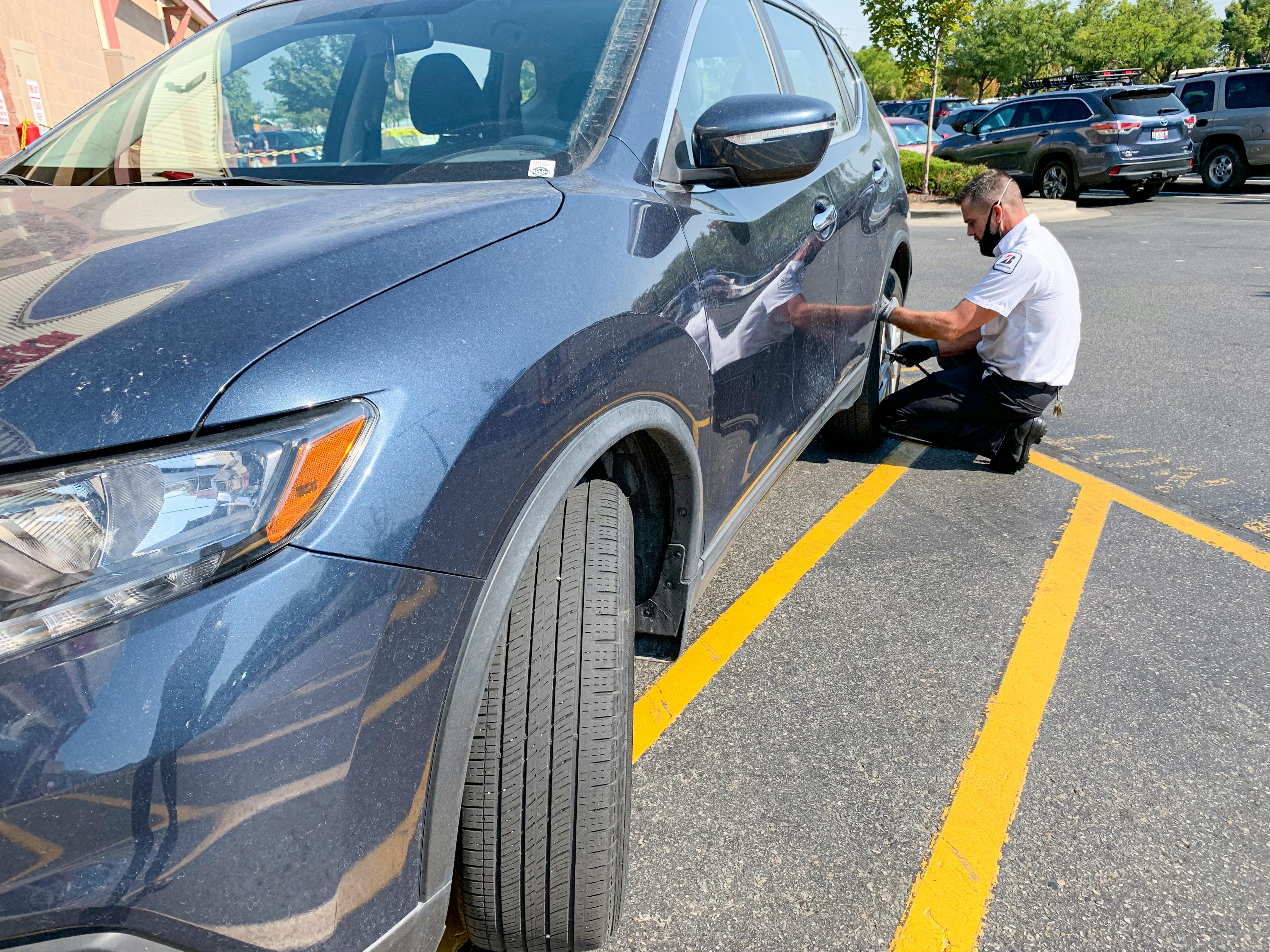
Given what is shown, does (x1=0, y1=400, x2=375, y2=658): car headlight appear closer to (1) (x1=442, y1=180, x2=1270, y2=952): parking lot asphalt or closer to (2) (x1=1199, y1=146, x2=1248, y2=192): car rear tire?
(1) (x1=442, y1=180, x2=1270, y2=952): parking lot asphalt

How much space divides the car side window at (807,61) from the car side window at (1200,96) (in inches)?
612

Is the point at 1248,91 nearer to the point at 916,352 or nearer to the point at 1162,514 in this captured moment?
the point at 916,352

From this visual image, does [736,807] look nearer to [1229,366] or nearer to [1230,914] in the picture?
[1230,914]

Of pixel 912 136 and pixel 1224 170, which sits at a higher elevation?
pixel 912 136

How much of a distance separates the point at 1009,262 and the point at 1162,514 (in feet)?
3.99

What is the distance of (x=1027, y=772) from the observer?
228 centimetres

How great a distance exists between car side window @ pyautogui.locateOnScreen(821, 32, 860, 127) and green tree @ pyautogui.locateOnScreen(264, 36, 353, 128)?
2.21 metres

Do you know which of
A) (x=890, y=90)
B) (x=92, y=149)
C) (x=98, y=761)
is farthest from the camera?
(x=890, y=90)

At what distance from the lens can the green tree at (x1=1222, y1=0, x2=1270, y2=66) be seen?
5088 cm

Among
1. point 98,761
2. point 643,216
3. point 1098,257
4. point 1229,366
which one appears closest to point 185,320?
point 98,761

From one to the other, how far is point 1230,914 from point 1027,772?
0.50 metres

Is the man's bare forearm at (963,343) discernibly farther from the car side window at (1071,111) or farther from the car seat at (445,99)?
the car side window at (1071,111)

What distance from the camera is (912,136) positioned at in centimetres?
2120

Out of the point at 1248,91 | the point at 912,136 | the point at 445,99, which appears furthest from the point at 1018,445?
the point at 912,136
